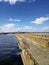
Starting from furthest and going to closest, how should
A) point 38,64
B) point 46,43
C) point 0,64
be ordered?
point 46,43 < point 0,64 < point 38,64

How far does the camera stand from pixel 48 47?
82.4ft

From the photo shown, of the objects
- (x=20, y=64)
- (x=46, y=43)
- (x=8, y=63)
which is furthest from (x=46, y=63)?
(x=46, y=43)

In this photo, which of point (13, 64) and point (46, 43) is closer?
point (13, 64)

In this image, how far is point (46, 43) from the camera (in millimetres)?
24797

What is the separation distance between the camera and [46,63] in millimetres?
13086

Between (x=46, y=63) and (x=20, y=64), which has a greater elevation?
(x=46, y=63)

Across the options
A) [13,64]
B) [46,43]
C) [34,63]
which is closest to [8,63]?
[13,64]

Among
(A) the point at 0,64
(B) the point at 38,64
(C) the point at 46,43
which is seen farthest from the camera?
(C) the point at 46,43

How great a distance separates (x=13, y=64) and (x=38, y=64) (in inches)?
359

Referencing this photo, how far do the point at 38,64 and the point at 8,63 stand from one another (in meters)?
10.0

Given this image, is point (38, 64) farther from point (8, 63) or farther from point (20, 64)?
point (8, 63)

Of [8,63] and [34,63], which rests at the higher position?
[34,63]

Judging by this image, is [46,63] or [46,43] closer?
[46,63]

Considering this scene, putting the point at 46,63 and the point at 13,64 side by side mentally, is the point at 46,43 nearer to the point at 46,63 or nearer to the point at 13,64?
the point at 13,64
